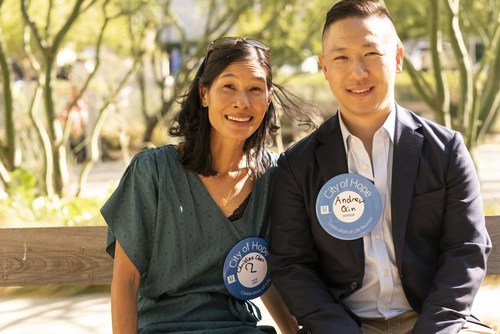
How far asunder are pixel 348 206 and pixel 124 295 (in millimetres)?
957

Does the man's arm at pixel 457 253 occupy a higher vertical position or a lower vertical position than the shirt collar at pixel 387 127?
lower

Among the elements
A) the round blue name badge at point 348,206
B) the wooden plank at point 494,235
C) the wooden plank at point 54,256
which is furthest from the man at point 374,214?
the wooden plank at point 54,256

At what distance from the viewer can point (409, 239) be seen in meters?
2.62

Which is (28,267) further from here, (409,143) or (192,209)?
(409,143)

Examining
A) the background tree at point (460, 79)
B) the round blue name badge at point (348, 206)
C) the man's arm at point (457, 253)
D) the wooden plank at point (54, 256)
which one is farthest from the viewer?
the background tree at point (460, 79)

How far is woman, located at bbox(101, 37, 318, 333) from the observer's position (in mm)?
2699

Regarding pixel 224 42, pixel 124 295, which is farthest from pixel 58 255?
pixel 224 42

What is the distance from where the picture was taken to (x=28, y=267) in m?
3.28

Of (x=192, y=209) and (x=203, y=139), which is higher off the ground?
(x=203, y=139)

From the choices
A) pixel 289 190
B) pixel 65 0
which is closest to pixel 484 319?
pixel 289 190

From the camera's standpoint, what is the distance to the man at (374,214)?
2572 millimetres

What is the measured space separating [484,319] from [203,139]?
193 cm

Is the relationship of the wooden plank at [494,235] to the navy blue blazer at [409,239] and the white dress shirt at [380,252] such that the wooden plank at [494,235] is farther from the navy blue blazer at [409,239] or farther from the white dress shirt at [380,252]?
the white dress shirt at [380,252]

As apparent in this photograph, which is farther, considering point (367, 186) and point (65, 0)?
point (65, 0)
